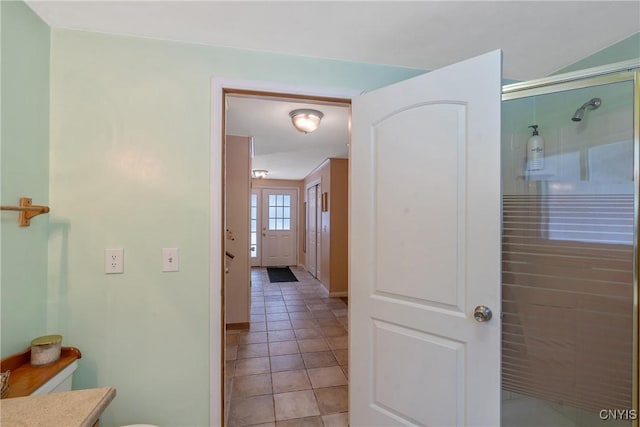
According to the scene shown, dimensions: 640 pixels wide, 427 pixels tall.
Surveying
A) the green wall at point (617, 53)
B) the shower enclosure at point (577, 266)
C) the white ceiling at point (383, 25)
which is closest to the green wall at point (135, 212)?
the white ceiling at point (383, 25)

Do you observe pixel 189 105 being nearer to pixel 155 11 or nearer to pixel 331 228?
pixel 155 11

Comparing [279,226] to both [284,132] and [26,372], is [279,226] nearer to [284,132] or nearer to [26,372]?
[284,132]

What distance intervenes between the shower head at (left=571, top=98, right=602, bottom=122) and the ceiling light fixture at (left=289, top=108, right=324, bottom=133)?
1.73 m

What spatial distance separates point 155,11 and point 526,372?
2399 mm

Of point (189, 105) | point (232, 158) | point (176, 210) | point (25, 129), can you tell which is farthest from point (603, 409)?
point (232, 158)

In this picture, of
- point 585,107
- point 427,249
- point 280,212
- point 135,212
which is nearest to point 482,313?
point 427,249

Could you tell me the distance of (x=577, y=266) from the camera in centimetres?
122

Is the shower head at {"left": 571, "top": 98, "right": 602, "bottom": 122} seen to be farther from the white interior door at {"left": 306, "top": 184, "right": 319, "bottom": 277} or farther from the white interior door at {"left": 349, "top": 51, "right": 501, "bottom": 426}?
the white interior door at {"left": 306, "top": 184, "right": 319, "bottom": 277}

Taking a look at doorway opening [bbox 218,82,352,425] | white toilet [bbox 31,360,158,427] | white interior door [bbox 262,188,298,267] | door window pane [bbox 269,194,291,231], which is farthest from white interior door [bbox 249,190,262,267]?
white toilet [bbox 31,360,158,427]

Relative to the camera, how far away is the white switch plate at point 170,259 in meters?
1.44

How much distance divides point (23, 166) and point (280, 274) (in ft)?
17.8

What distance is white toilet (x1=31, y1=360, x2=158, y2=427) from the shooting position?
1.10m

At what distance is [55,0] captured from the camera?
46.1 inches

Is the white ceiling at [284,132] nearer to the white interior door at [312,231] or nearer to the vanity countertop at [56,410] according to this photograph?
the white interior door at [312,231]
